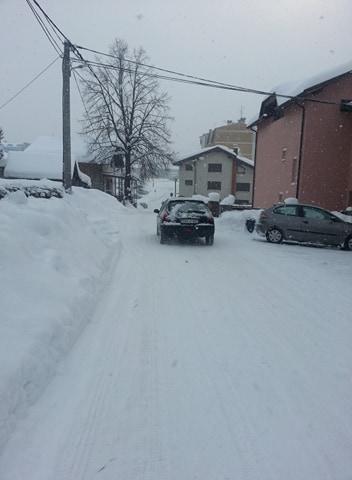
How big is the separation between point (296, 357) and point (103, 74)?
37518mm

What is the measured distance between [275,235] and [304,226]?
3.38 feet

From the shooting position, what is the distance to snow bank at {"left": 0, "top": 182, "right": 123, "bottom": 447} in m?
3.30

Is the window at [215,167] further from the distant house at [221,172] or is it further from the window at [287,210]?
the window at [287,210]

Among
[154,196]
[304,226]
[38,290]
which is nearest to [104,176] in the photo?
[154,196]

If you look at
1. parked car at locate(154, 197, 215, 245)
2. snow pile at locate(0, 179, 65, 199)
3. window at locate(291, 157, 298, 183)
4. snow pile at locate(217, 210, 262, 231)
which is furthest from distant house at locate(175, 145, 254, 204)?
parked car at locate(154, 197, 215, 245)

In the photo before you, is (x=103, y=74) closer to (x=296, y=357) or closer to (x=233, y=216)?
(x=233, y=216)

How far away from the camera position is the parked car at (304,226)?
13.1m

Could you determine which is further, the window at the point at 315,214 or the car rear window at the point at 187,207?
the window at the point at 315,214

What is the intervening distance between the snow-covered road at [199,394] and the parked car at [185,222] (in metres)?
5.32

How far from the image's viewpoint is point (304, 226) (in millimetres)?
13508

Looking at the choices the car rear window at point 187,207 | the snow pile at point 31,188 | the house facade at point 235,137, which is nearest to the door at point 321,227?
the car rear window at point 187,207

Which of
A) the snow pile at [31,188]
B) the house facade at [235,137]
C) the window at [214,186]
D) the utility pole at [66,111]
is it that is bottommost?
the snow pile at [31,188]

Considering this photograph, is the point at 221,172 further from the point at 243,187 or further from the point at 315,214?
the point at 315,214

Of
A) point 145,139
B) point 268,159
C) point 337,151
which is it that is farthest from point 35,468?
point 145,139
